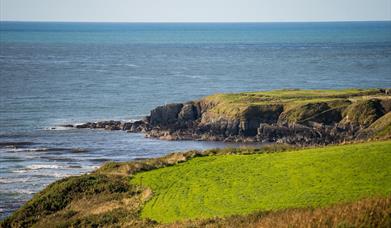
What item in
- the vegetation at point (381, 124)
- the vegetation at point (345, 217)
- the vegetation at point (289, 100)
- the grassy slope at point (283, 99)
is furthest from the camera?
the grassy slope at point (283, 99)

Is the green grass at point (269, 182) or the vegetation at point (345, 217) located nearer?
the vegetation at point (345, 217)

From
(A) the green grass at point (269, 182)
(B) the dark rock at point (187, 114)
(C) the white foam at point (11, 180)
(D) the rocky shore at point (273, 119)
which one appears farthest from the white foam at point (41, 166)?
(B) the dark rock at point (187, 114)

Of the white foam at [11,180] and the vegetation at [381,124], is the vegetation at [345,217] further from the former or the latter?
the vegetation at [381,124]

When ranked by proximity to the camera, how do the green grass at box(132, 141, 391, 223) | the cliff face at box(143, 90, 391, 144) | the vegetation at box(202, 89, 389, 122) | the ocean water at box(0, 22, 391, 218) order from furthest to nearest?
the vegetation at box(202, 89, 389, 122) → the cliff face at box(143, 90, 391, 144) → the ocean water at box(0, 22, 391, 218) → the green grass at box(132, 141, 391, 223)

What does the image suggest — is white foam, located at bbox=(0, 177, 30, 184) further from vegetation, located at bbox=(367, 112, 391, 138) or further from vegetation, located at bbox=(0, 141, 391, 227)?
vegetation, located at bbox=(367, 112, 391, 138)

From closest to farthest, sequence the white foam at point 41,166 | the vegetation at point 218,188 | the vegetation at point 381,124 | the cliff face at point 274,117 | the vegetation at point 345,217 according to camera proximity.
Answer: the vegetation at point 345,217 < the vegetation at point 218,188 < the white foam at point 41,166 < the vegetation at point 381,124 < the cliff face at point 274,117

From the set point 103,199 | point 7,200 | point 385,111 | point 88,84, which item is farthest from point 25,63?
point 103,199

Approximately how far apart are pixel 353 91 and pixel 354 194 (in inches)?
2245

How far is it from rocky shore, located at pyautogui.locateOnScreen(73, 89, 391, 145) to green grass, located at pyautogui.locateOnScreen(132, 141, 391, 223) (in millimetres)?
26572

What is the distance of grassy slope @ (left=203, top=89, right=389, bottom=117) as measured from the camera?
242 feet

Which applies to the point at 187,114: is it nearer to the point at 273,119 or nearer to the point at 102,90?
the point at 273,119

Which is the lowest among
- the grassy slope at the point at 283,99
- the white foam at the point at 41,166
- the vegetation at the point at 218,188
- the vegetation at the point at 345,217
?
the white foam at the point at 41,166

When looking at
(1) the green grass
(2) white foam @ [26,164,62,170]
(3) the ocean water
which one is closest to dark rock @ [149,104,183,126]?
(3) the ocean water

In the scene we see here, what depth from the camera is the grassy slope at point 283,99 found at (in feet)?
242
